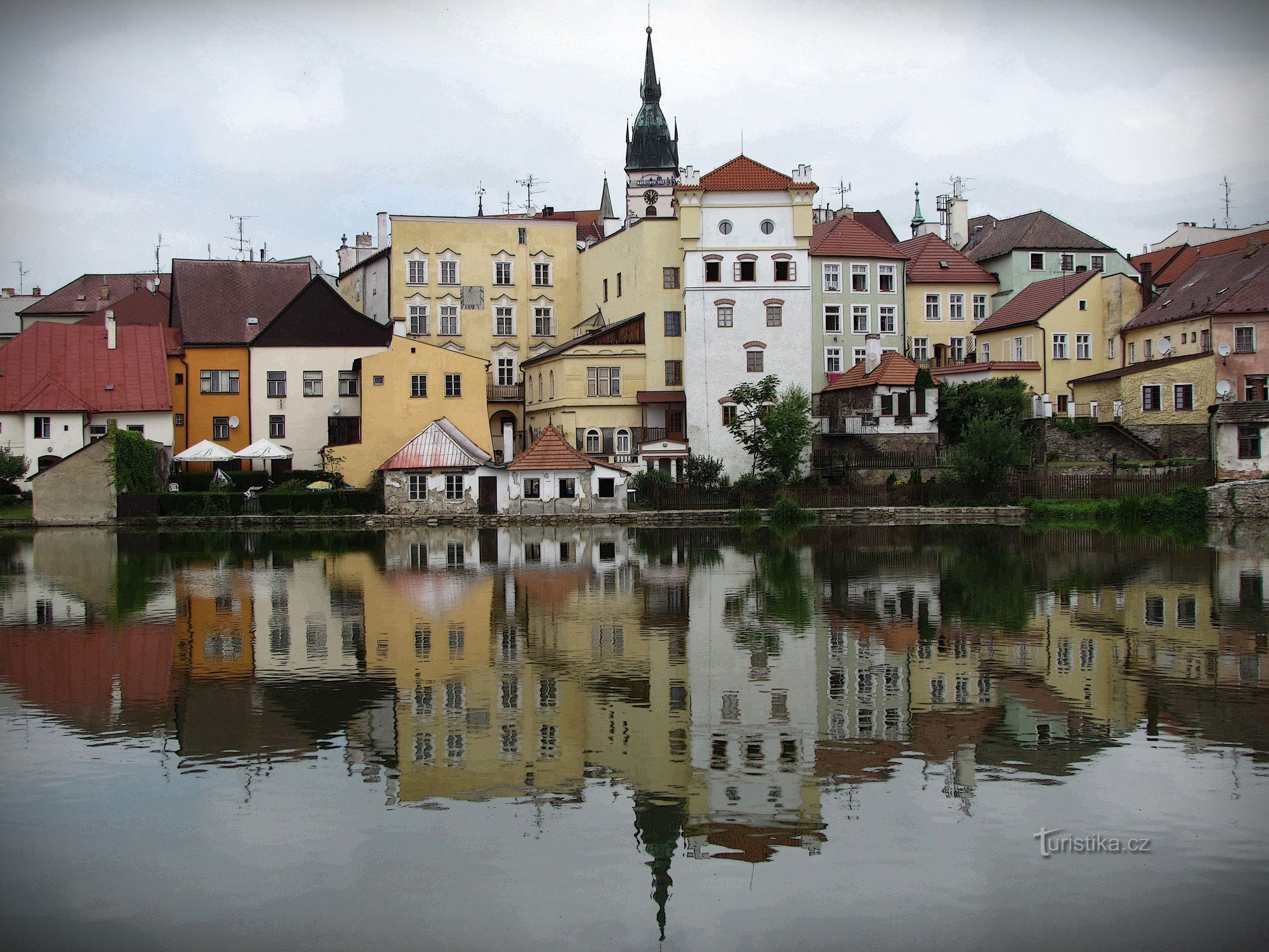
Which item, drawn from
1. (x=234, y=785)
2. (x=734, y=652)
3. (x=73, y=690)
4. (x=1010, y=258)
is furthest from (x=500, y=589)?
(x=1010, y=258)

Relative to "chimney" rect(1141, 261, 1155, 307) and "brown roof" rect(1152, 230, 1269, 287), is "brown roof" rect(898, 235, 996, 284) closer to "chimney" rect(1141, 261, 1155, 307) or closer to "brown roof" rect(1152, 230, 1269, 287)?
"chimney" rect(1141, 261, 1155, 307)

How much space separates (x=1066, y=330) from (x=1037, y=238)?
9078 millimetres

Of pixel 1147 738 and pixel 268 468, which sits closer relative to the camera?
pixel 1147 738

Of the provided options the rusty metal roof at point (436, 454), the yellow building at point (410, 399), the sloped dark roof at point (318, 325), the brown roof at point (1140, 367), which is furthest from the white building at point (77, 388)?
the brown roof at point (1140, 367)

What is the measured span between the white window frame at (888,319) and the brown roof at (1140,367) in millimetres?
8843

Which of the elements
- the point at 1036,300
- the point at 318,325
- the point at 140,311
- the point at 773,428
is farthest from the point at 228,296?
the point at 1036,300

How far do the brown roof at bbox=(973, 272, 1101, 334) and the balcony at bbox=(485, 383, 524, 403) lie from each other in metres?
23.0

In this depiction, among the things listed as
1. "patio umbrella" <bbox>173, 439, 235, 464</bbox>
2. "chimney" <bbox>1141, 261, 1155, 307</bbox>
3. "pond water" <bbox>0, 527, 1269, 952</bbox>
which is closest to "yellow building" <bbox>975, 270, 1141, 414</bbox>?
"chimney" <bbox>1141, 261, 1155, 307</bbox>

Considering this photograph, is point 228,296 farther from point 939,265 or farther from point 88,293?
point 939,265

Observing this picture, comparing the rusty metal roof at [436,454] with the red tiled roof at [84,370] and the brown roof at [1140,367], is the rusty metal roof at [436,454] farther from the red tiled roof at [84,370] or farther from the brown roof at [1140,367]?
the brown roof at [1140,367]

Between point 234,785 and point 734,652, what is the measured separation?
770cm

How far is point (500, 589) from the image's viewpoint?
24703mm

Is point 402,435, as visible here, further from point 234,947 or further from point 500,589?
point 234,947

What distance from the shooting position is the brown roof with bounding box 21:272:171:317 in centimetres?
7425
